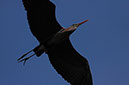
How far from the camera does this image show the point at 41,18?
1414 centimetres

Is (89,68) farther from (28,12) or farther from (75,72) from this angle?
(28,12)

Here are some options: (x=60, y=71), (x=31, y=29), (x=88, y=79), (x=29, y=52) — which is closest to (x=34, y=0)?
(x=31, y=29)

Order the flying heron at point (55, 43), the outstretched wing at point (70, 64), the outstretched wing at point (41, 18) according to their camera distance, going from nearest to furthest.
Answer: the outstretched wing at point (41, 18) → the flying heron at point (55, 43) → the outstretched wing at point (70, 64)

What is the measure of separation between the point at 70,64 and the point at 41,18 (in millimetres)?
2873

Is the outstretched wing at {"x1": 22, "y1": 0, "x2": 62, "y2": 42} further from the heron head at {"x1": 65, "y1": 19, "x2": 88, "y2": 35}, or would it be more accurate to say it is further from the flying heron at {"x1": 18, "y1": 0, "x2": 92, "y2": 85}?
the heron head at {"x1": 65, "y1": 19, "x2": 88, "y2": 35}

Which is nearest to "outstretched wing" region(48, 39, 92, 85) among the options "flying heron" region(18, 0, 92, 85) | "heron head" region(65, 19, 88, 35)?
"flying heron" region(18, 0, 92, 85)

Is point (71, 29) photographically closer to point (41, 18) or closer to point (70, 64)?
point (41, 18)

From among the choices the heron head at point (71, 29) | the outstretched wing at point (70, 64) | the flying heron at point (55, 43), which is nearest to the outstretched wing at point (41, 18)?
the flying heron at point (55, 43)

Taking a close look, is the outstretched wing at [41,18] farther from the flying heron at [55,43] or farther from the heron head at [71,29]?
the heron head at [71,29]

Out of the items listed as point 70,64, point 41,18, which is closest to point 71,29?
point 41,18

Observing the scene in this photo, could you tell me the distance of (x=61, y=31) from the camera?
46.3 ft

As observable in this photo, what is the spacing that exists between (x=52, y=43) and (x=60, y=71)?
1625mm

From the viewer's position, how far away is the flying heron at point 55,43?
45.2 ft

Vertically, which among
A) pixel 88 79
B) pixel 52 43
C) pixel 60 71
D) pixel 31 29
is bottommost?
pixel 88 79
